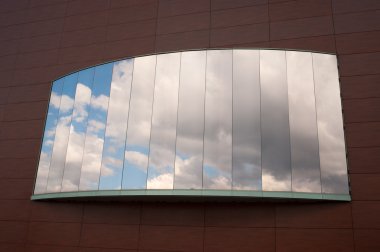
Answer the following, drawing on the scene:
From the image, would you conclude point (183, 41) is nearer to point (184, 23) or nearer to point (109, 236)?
point (184, 23)

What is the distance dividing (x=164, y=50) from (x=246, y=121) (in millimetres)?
6194

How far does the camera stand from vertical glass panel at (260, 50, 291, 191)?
1250cm

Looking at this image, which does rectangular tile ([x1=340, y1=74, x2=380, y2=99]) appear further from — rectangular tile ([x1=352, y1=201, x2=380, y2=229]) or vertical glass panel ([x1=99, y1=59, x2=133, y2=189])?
vertical glass panel ([x1=99, y1=59, x2=133, y2=189])

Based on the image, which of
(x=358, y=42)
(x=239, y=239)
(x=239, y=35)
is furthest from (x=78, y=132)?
(x=358, y=42)

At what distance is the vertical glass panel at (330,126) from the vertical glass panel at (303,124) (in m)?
0.23

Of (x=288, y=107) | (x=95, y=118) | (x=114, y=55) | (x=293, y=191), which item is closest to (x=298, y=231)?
(x=293, y=191)

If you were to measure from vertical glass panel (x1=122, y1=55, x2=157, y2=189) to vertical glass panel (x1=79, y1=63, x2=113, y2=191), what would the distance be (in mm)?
1392

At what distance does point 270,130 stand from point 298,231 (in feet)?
12.6

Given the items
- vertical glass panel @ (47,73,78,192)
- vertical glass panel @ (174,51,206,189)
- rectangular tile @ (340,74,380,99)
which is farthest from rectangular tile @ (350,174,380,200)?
vertical glass panel @ (47,73,78,192)

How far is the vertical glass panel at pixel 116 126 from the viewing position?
13880 mm

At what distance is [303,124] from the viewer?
13.0m

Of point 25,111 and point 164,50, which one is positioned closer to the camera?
point 164,50

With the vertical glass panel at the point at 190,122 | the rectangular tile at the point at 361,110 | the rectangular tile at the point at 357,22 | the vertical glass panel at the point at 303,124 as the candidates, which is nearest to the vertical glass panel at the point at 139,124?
the vertical glass panel at the point at 190,122

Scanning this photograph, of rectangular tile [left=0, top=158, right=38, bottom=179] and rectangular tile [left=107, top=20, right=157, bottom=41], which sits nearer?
rectangular tile [left=0, top=158, right=38, bottom=179]
